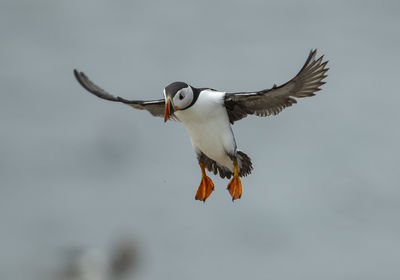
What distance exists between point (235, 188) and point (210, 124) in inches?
28.8

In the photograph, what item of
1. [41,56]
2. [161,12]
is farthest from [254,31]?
[41,56]

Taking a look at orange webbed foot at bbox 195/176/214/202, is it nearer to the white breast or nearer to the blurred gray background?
the white breast

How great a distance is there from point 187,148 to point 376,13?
73.7 feet

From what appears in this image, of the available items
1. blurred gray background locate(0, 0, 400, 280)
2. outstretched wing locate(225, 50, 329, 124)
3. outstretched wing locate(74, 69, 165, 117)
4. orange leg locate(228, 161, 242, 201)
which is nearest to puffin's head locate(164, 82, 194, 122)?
outstretched wing locate(225, 50, 329, 124)

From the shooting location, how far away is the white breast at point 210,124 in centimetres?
755

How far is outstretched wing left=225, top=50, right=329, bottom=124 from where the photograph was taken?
23.7ft

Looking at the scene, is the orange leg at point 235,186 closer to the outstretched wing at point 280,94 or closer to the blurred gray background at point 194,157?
the outstretched wing at point 280,94

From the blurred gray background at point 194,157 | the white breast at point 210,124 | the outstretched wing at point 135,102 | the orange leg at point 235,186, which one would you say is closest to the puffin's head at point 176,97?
the white breast at point 210,124

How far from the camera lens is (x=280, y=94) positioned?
759 cm

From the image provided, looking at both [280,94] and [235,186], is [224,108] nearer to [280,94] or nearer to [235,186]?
[280,94]

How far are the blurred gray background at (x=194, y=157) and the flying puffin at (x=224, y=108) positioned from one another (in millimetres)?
7653

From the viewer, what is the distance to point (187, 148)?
1002 inches

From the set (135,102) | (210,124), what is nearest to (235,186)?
(210,124)

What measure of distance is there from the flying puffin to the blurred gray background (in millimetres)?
7653
